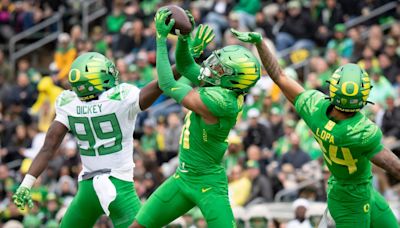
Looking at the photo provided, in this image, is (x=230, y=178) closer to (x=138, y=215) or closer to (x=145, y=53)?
(x=145, y=53)

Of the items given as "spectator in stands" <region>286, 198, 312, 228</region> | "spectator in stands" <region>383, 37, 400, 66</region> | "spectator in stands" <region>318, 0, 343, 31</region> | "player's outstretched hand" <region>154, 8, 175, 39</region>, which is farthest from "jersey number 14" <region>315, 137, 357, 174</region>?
"spectator in stands" <region>318, 0, 343, 31</region>

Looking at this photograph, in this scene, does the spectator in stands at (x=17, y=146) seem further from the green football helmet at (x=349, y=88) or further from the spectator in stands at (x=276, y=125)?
the green football helmet at (x=349, y=88)

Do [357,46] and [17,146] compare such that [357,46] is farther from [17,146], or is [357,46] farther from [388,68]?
[17,146]

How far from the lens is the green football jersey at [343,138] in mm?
9539

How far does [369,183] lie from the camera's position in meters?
9.91

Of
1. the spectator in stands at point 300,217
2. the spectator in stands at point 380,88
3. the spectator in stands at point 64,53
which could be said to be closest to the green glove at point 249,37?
the spectator in stands at point 300,217

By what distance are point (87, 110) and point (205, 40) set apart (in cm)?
127

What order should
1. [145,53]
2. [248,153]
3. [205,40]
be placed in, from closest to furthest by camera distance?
[205,40] → [248,153] → [145,53]

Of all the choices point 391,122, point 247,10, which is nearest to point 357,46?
point 391,122

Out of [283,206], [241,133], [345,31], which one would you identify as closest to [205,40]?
[283,206]

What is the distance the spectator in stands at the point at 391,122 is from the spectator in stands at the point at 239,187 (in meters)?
2.25

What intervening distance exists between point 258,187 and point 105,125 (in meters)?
5.69

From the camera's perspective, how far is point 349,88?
951 cm

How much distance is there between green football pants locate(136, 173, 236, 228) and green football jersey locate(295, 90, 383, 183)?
0.99 m
